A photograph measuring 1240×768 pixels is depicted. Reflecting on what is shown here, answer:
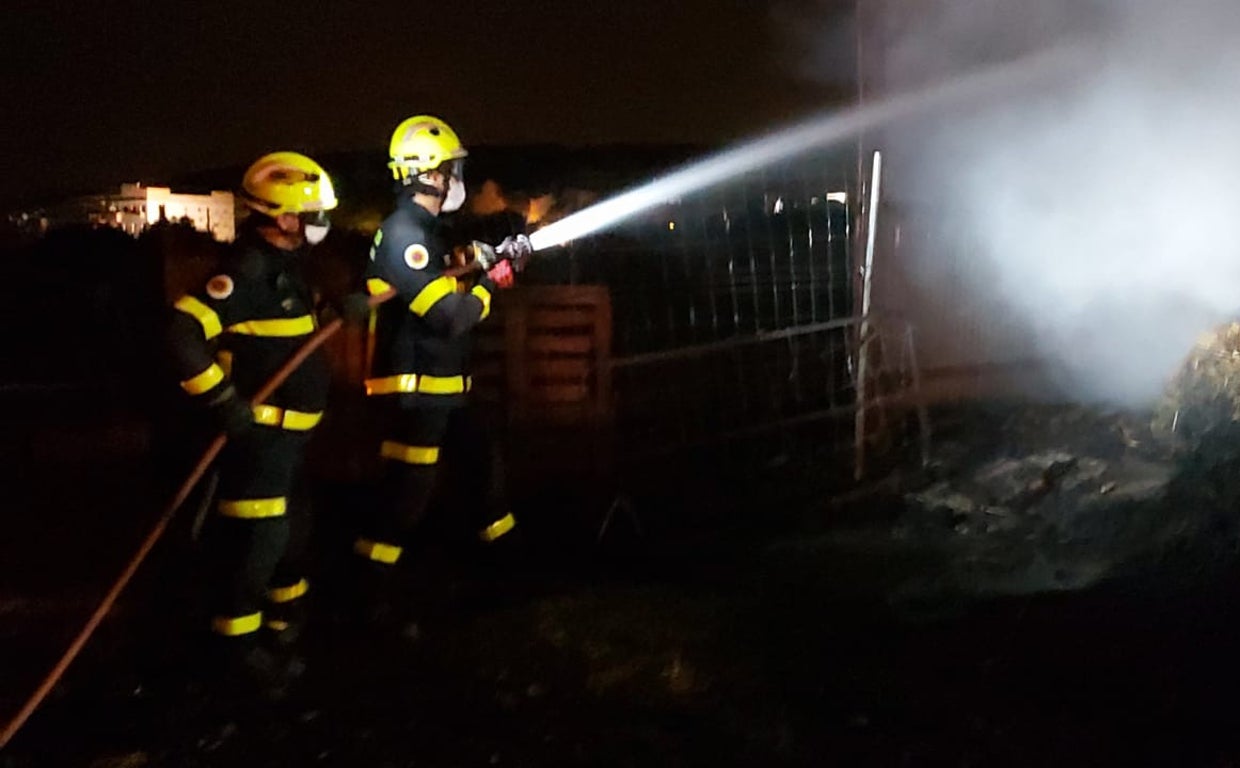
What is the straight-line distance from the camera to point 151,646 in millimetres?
4688

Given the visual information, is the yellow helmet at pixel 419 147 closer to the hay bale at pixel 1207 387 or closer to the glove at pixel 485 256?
the glove at pixel 485 256

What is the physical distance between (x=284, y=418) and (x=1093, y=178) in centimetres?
572

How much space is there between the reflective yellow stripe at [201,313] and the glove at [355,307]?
2.11ft

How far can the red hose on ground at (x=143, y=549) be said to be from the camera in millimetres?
3855

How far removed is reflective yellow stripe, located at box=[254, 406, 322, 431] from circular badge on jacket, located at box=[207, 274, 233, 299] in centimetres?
41

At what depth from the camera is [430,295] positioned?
4512 millimetres

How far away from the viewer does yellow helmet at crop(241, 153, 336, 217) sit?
13.3 feet

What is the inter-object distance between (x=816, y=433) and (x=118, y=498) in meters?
4.10

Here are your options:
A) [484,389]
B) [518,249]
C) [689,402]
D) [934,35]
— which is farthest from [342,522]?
[934,35]

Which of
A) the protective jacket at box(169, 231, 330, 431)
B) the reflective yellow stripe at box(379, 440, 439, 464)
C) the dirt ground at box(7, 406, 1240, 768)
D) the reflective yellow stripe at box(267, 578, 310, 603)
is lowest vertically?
the dirt ground at box(7, 406, 1240, 768)

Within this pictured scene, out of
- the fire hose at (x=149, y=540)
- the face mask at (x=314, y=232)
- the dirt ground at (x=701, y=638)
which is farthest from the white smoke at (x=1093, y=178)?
the fire hose at (x=149, y=540)

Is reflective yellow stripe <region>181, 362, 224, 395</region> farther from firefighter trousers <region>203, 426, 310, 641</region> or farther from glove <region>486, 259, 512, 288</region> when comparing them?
glove <region>486, 259, 512, 288</region>

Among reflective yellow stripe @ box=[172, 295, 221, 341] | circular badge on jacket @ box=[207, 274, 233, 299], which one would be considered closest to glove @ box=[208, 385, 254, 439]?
reflective yellow stripe @ box=[172, 295, 221, 341]

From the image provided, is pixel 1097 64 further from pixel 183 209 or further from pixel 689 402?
pixel 183 209
